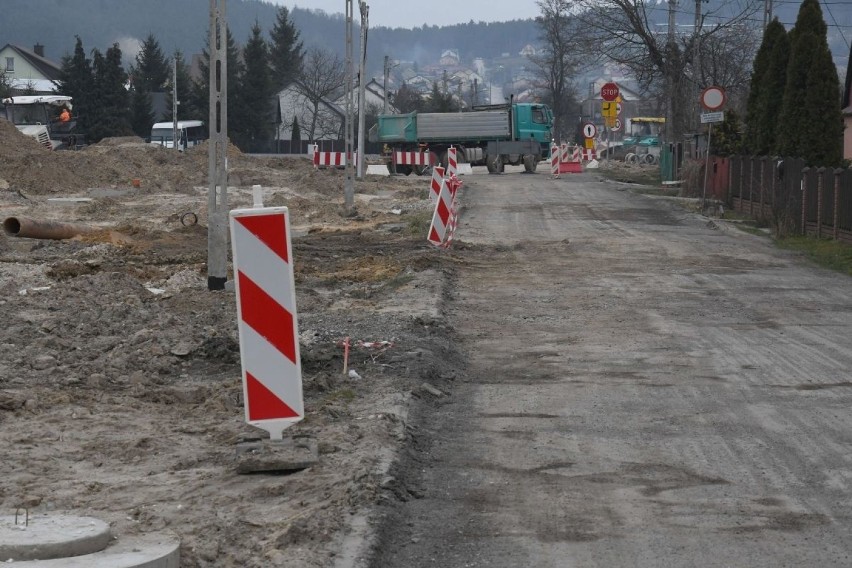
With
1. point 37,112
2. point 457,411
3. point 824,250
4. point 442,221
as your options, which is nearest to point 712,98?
point 824,250

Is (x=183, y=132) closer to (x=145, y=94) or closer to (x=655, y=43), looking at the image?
(x=145, y=94)

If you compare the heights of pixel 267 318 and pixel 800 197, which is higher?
pixel 800 197

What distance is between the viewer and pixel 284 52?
124062 millimetres

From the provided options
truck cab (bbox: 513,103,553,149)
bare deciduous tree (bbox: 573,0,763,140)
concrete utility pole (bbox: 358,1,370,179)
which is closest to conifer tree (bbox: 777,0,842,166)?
concrete utility pole (bbox: 358,1,370,179)

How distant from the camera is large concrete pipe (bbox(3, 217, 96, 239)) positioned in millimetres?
19516

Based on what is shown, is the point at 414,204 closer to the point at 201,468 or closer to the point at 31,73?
the point at 201,468

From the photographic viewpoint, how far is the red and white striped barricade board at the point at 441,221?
19.5 m

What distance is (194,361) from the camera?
31.3 feet

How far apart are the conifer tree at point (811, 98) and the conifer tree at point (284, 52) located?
9813 cm

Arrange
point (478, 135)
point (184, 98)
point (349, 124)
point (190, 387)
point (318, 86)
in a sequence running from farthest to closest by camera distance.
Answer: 1. point (318, 86)
2. point (184, 98)
3. point (478, 135)
4. point (349, 124)
5. point (190, 387)

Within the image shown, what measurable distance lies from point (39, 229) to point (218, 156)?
6953 mm

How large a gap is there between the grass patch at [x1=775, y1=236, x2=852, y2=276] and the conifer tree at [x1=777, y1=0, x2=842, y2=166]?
4915 mm

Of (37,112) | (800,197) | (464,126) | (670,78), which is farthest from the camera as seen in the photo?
(37,112)

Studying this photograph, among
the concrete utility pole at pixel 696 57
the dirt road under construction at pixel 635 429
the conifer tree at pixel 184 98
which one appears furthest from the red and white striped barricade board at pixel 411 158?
the conifer tree at pixel 184 98
